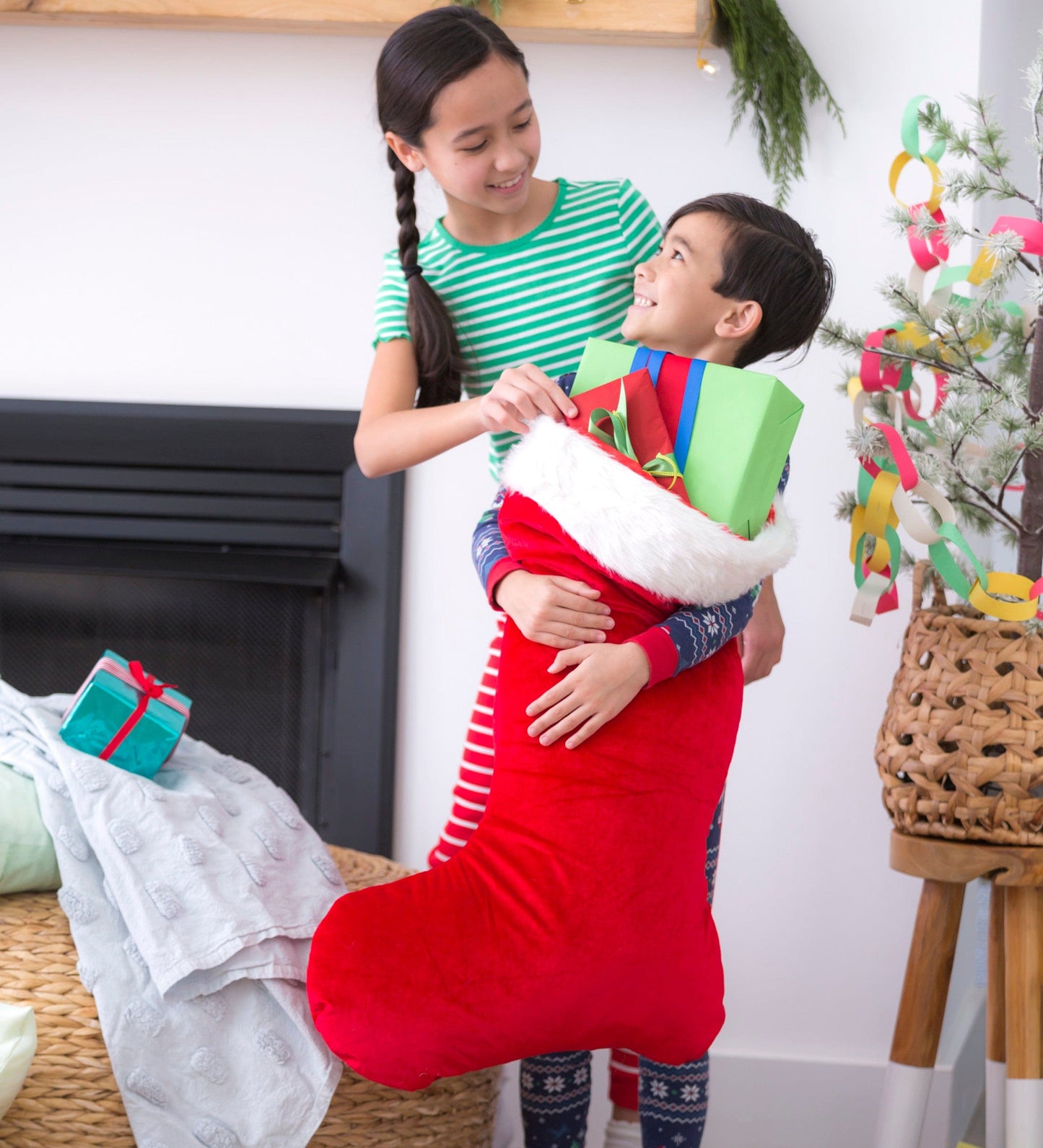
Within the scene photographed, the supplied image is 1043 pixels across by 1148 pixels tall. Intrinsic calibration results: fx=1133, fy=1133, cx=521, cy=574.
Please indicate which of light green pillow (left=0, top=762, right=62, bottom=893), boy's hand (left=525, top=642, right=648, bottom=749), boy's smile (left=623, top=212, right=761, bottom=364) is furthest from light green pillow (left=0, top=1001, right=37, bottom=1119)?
boy's smile (left=623, top=212, right=761, bottom=364)

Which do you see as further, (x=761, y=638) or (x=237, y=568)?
(x=237, y=568)

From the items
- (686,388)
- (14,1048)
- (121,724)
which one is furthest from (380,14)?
(14,1048)

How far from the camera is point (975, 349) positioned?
1.20 metres

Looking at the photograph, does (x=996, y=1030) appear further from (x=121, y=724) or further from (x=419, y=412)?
(x=121, y=724)

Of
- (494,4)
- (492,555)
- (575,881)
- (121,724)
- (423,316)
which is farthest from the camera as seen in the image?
(494,4)

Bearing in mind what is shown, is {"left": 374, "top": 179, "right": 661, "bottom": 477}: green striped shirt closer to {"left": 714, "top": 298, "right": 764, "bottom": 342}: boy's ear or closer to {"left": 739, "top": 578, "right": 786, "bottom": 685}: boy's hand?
{"left": 714, "top": 298, "right": 764, "bottom": 342}: boy's ear

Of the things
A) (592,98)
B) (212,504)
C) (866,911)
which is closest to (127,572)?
(212,504)

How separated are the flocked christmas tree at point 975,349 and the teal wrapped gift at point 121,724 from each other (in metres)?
0.76

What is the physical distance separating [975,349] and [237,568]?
100cm

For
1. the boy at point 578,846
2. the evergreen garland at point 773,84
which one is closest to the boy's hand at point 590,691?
the boy at point 578,846

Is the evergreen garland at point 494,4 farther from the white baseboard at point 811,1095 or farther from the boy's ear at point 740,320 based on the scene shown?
the white baseboard at point 811,1095

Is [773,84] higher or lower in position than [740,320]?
higher

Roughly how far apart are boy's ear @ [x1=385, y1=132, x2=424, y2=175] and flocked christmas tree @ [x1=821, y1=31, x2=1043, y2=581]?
17.5 inches

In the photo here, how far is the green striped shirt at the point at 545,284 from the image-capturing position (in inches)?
43.6
